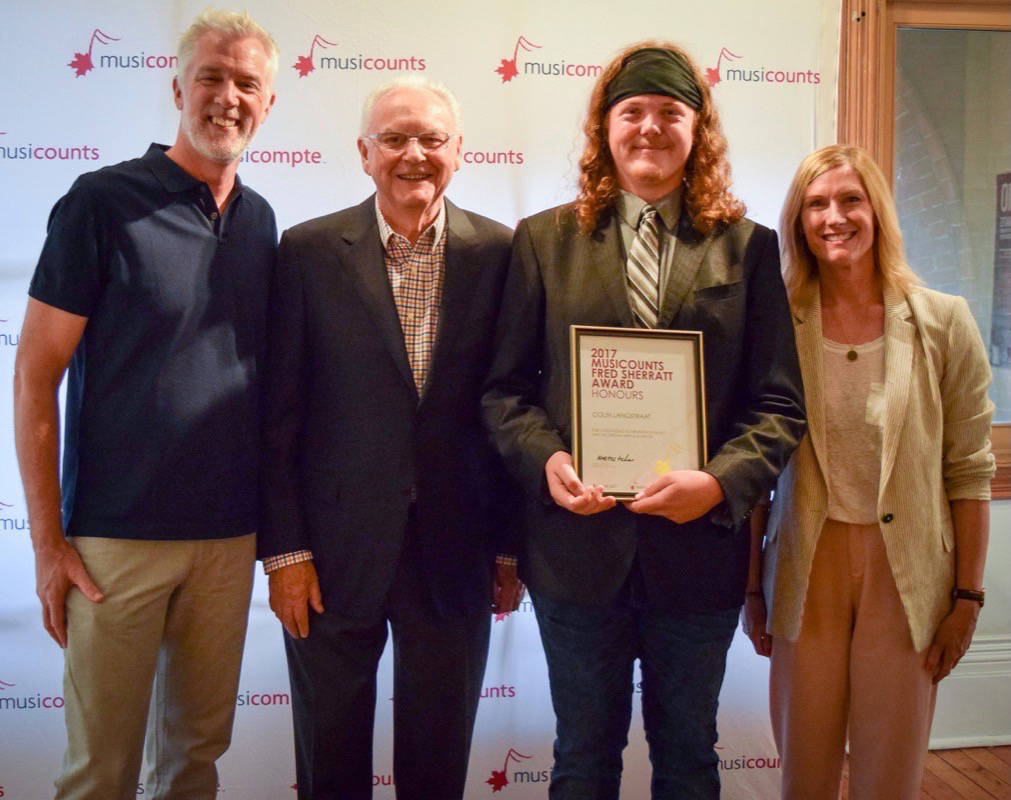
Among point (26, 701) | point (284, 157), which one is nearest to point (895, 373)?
point (284, 157)

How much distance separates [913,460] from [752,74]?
55.4 inches

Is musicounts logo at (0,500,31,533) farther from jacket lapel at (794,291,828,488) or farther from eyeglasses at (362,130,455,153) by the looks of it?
jacket lapel at (794,291,828,488)

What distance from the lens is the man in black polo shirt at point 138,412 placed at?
1.72 metres

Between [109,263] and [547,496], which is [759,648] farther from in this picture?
[109,263]

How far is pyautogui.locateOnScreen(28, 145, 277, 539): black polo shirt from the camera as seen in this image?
172cm

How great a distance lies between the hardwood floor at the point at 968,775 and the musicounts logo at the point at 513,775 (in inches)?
39.0

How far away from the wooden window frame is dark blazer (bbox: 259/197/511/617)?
1.62 m

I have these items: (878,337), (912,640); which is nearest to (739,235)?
(878,337)

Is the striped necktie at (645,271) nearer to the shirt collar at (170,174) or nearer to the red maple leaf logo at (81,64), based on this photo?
the shirt collar at (170,174)

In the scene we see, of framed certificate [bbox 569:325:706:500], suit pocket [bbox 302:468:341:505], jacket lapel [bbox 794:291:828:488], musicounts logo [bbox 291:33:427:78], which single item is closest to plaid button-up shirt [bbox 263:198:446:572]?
suit pocket [bbox 302:468:341:505]

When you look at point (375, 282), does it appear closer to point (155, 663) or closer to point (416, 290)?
point (416, 290)

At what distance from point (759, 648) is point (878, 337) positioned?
0.80 meters

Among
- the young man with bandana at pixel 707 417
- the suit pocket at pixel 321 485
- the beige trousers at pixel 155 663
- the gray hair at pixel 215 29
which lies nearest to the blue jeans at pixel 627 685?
the young man with bandana at pixel 707 417

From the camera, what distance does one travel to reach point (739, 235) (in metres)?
1.68
